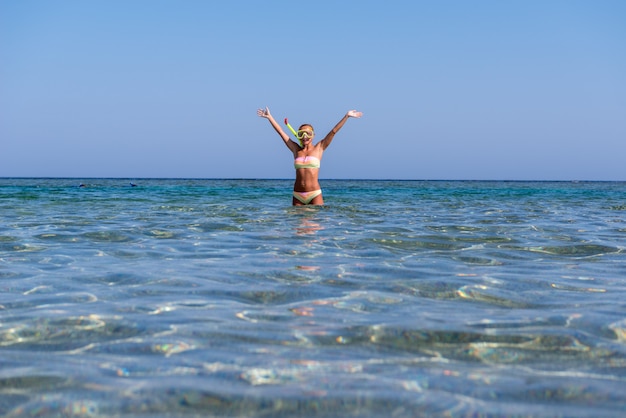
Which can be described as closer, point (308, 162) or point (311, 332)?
point (311, 332)

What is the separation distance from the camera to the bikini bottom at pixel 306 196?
1290 centimetres

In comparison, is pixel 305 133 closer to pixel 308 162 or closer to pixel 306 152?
pixel 306 152

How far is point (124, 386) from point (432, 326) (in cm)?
150

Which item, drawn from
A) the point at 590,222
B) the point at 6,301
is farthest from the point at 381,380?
the point at 590,222

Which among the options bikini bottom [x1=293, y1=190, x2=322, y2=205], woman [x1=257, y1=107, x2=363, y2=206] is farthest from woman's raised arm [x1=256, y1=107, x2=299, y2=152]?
bikini bottom [x1=293, y1=190, x2=322, y2=205]

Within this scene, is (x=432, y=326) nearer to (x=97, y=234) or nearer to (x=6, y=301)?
(x=6, y=301)

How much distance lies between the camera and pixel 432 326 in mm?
3064

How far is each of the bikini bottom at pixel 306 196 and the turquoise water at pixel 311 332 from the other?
6.65 meters

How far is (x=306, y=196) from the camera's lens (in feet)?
42.7

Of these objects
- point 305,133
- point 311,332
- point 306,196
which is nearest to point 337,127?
point 305,133

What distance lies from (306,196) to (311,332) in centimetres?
1009

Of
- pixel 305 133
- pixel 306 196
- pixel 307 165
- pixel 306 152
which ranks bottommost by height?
pixel 306 196

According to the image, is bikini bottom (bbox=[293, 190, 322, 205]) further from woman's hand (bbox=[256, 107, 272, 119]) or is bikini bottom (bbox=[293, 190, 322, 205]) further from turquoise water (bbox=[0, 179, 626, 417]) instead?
turquoise water (bbox=[0, 179, 626, 417])

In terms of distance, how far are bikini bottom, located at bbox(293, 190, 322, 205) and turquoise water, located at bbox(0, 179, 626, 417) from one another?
6.65 metres
